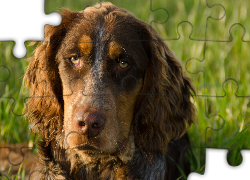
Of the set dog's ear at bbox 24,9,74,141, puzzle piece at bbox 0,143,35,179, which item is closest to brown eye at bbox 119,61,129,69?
dog's ear at bbox 24,9,74,141

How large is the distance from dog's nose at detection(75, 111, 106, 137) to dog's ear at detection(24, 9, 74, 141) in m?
0.87

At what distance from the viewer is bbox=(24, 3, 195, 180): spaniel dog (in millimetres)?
4820

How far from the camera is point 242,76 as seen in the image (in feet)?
22.5

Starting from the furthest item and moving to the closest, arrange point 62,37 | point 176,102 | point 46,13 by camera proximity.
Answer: point 176,102
point 62,37
point 46,13

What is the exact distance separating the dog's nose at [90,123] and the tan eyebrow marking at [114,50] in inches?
31.9

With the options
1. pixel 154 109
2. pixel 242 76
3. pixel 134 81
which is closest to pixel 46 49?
pixel 134 81

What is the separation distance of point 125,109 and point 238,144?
1.92 metres

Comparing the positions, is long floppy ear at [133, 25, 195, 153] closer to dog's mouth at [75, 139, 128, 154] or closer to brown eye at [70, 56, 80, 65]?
dog's mouth at [75, 139, 128, 154]

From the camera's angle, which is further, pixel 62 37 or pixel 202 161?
pixel 202 161

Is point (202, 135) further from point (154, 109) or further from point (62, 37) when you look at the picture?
point (62, 37)

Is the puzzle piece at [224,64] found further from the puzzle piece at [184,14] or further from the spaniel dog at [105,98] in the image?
the spaniel dog at [105,98]

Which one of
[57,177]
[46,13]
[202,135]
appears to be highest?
[46,13]

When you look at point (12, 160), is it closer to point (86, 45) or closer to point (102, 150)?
point (102, 150)
